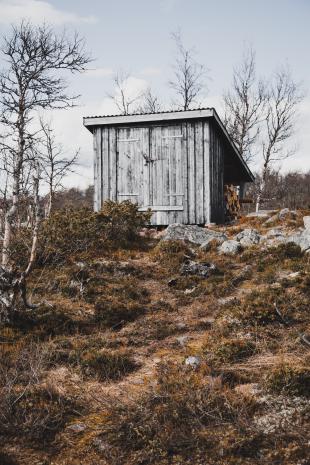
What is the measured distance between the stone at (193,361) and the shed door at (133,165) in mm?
9945

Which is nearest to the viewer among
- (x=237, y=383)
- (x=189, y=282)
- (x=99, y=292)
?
(x=237, y=383)

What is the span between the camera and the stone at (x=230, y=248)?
11.2 metres

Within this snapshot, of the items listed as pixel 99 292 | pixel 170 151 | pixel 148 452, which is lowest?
pixel 148 452

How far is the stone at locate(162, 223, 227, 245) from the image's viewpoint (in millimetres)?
12342

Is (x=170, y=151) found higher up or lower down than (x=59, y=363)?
higher up

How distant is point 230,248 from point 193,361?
20.1ft

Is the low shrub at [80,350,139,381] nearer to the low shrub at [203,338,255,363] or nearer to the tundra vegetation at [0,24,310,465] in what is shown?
the tundra vegetation at [0,24,310,465]

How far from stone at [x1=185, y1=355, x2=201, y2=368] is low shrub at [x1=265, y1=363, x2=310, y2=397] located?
94 cm

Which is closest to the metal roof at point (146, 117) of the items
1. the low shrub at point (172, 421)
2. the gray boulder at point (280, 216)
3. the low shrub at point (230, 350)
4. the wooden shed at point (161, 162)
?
the wooden shed at point (161, 162)

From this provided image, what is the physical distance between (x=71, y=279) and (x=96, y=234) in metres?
2.74

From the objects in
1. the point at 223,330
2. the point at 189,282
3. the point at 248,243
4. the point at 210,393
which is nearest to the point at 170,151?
the point at 248,243

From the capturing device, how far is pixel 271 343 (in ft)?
19.5

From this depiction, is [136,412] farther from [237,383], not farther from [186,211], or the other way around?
[186,211]

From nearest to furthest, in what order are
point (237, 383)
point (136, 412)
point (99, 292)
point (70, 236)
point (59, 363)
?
point (136, 412)
point (237, 383)
point (59, 363)
point (99, 292)
point (70, 236)
